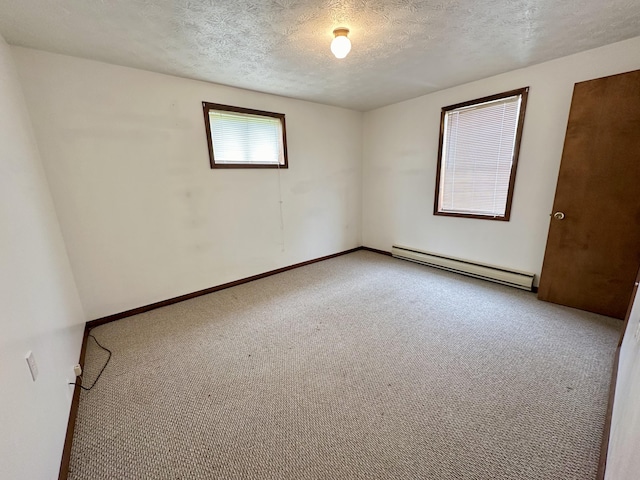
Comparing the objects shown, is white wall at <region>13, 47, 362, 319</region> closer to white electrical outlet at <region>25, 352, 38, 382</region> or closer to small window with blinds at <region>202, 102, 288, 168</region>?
small window with blinds at <region>202, 102, 288, 168</region>

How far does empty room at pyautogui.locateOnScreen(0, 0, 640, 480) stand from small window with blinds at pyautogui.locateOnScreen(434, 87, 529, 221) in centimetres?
3

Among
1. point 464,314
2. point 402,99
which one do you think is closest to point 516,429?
point 464,314

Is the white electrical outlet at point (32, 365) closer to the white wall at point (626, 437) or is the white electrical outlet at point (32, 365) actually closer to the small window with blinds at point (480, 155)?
the white wall at point (626, 437)

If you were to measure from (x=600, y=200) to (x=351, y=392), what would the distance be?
2.75 meters

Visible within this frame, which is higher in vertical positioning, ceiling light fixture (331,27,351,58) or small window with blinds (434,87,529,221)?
ceiling light fixture (331,27,351,58)

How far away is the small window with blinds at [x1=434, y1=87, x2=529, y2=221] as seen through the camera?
286 centimetres

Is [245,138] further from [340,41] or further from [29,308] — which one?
[29,308]

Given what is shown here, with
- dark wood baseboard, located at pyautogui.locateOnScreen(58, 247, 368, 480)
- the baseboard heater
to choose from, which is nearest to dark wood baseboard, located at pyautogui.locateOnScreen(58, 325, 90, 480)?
dark wood baseboard, located at pyautogui.locateOnScreen(58, 247, 368, 480)

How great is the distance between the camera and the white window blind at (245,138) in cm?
297

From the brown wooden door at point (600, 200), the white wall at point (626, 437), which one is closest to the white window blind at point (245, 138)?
the brown wooden door at point (600, 200)

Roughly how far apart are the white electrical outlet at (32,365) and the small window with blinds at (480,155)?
3937mm

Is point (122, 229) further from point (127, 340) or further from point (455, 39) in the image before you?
point (455, 39)

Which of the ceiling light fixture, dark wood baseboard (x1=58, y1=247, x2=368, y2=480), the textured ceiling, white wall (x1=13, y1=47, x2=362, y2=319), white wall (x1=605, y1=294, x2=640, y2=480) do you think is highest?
the textured ceiling

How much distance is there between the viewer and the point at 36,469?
3.18ft
